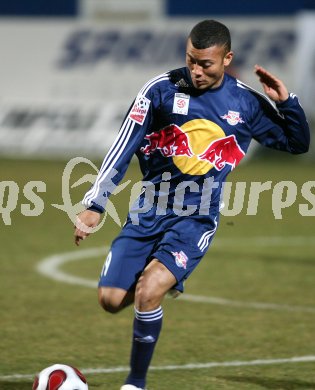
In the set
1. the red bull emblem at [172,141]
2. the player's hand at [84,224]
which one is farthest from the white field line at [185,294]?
the player's hand at [84,224]

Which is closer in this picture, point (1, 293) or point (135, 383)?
point (135, 383)

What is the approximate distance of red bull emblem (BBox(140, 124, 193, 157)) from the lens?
6.36 metres

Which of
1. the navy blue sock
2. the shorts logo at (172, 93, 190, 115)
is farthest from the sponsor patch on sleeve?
the navy blue sock

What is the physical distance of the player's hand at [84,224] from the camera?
5.95 metres

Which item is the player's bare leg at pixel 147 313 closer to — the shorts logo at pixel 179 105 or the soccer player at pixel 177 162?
the soccer player at pixel 177 162

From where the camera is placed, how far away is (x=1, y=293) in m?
9.84

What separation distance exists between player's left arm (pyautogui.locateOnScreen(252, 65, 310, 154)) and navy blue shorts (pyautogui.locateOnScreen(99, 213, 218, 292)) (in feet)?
2.16

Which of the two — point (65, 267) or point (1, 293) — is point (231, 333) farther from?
point (65, 267)

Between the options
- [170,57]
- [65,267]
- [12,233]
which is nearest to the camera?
[65,267]

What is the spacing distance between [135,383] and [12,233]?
7984 millimetres

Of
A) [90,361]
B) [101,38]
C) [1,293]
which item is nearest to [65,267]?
[1,293]

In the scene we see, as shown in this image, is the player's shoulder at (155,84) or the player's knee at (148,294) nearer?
the player's knee at (148,294)

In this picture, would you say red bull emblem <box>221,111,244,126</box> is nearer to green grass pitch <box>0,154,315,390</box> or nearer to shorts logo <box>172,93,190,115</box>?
shorts logo <box>172,93,190,115</box>

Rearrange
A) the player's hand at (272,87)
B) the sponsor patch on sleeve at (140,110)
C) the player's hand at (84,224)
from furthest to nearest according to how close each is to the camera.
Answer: the player's hand at (272,87) → the sponsor patch on sleeve at (140,110) → the player's hand at (84,224)
